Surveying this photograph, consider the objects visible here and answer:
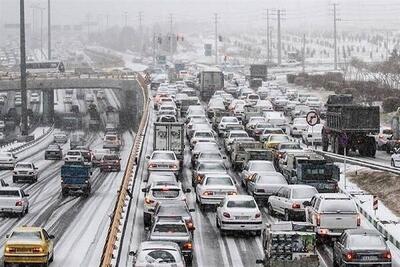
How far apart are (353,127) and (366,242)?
2863 cm

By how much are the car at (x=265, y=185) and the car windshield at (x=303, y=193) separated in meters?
4.36

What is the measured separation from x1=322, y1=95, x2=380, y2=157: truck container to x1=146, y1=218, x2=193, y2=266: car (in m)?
26.7

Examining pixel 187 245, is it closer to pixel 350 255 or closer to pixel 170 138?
pixel 350 255

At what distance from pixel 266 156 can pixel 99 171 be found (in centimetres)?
1776

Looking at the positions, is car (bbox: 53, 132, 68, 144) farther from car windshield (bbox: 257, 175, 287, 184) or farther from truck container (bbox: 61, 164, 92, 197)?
car windshield (bbox: 257, 175, 287, 184)

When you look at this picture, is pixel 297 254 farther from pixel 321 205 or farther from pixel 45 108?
pixel 45 108

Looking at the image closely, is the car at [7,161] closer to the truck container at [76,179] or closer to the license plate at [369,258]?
the truck container at [76,179]

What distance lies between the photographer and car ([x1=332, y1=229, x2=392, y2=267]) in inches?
970

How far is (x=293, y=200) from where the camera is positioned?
33406 millimetres

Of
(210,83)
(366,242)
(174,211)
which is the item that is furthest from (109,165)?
(210,83)

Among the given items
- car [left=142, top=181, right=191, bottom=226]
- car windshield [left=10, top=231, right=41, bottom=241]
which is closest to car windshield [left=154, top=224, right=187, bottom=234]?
car windshield [left=10, top=231, right=41, bottom=241]

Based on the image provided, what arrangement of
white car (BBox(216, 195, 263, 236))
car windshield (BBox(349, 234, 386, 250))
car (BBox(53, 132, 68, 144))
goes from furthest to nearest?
car (BBox(53, 132, 68, 144))
white car (BBox(216, 195, 263, 236))
car windshield (BBox(349, 234, 386, 250))

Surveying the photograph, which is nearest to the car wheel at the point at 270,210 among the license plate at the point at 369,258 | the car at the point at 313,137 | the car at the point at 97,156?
the license plate at the point at 369,258

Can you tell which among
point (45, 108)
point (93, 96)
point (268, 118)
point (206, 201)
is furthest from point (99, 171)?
point (93, 96)
